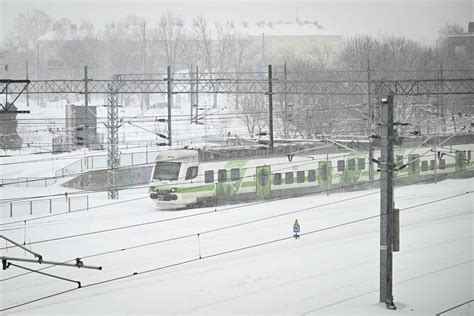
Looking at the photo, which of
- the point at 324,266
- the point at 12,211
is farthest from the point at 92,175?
the point at 324,266

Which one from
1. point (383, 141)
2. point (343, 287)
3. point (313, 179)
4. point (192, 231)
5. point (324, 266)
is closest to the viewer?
point (383, 141)

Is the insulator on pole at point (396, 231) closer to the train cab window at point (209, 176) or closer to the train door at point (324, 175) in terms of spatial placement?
the train cab window at point (209, 176)

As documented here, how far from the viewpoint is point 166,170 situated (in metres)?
26.5

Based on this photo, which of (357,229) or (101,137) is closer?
(357,229)

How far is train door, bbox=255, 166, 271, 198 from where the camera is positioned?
28.2 metres

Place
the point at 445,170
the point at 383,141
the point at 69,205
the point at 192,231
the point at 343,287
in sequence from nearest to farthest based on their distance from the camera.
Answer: the point at 383,141 < the point at 343,287 < the point at 192,231 < the point at 69,205 < the point at 445,170

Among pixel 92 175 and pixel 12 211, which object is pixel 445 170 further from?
pixel 12 211

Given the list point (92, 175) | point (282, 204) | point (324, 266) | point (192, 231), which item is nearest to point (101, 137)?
point (92, 175)

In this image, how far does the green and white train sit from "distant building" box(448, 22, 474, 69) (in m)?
20.6

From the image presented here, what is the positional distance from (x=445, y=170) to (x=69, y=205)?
16.7 metres

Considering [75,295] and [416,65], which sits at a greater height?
[416,65]

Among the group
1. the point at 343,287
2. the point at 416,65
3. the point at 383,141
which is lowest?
the point at 343,287

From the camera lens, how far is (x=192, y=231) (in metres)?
22.2

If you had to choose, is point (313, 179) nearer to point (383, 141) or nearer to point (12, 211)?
point (12, 211)
